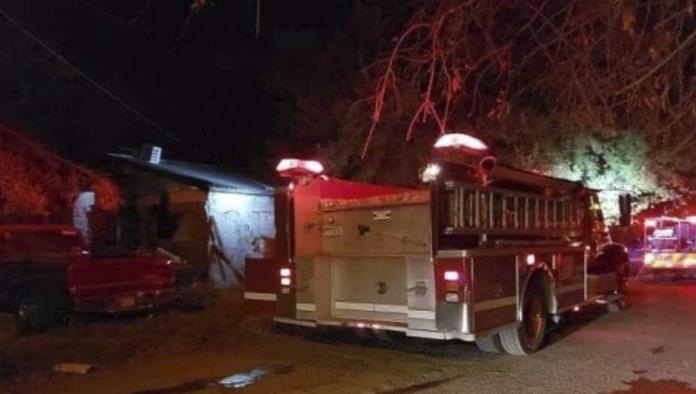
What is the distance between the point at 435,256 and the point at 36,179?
916cm

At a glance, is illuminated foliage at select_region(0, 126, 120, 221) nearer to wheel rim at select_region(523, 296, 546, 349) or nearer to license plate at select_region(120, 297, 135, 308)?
license plate at select_region(120, 297, 135, 308)

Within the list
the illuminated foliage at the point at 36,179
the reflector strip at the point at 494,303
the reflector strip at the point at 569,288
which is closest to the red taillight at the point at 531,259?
the reflector strip at the point at 494,303

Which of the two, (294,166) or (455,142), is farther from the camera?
(294,166)

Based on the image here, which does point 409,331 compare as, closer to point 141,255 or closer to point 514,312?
point 514,312

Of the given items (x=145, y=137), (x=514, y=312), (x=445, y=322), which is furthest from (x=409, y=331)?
(x=145, y=137)

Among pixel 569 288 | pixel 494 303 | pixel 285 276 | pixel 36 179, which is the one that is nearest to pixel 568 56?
pixel 494 303

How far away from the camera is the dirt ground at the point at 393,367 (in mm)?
9070

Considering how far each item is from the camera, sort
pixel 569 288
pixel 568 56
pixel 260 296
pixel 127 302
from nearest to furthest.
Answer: pixel 568 56 → pixel 260 296 → pixel 569 288 → pixel 127 302

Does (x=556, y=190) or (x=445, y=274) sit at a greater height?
(x=556, y=190)

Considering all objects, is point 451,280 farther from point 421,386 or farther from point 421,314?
point 421,386

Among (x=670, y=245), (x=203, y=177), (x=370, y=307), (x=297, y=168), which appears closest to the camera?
(x=370, y=307)

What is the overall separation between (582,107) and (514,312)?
3.12 m

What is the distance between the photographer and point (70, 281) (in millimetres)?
12852

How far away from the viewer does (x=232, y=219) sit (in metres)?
20.8
